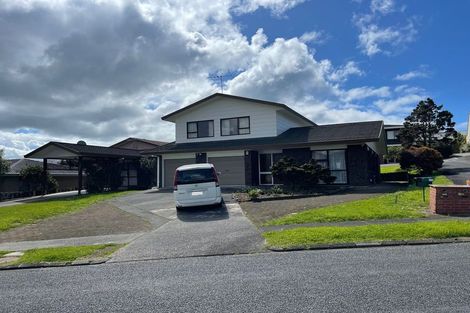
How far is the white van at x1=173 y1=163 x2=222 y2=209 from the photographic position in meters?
13.8

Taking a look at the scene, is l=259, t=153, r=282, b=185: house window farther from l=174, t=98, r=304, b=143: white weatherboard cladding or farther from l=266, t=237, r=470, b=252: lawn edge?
l=266, t=237, r=470, b=252: lawn edge

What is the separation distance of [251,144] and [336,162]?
17.4 feet

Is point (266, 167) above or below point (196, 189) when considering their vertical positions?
above

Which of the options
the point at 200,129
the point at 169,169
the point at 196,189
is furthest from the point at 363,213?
the point at 169,169

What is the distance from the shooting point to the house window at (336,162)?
851 inches

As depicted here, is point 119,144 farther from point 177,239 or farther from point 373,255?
point 373,255

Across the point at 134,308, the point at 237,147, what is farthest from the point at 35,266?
the point at 237,147

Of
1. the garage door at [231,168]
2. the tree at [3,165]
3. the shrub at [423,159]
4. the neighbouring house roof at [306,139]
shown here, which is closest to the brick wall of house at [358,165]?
the neighbouring house roof at [306,139]

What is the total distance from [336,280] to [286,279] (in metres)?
0.72

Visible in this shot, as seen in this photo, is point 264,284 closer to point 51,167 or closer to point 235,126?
point 235,126

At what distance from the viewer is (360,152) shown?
20969 millimetres

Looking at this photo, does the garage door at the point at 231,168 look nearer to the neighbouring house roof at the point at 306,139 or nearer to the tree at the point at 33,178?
the neighbouring house roof at the point at 306,139

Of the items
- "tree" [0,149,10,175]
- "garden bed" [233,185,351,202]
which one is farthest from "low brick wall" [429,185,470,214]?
"tree" [0,149,10,175]

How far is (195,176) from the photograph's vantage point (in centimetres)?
1399
